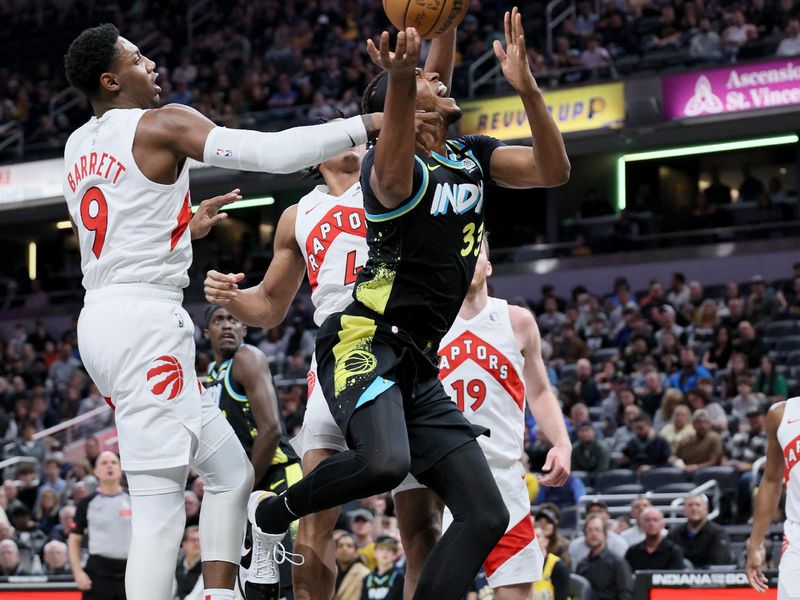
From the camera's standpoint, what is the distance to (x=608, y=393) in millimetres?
16297

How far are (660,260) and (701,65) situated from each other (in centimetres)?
374

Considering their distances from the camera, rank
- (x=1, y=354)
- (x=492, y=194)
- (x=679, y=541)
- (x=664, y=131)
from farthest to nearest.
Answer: (x=492, y=194) < (x=1, y=354) < (x=664, y=131) < (x=679, y=541)

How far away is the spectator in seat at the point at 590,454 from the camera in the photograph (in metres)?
14.1

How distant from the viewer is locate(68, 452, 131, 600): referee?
10.4m

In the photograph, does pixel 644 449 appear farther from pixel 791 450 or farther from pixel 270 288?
pixel 270 288

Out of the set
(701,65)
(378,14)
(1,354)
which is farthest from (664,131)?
(1,354)

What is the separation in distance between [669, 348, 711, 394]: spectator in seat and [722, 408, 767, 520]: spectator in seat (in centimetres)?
133

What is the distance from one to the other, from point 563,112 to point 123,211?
1739cm

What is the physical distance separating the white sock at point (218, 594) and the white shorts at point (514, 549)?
4.97ft

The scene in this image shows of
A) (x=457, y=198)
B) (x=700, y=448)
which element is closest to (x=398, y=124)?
(x=457, y=198)

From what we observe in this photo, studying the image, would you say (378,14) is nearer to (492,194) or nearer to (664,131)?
(492,194)

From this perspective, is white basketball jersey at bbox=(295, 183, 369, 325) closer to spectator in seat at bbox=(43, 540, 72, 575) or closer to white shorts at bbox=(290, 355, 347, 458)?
white shorts at bbox=(290, 355, 347, 458)

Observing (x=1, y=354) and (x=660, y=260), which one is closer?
(x=660, y=260)

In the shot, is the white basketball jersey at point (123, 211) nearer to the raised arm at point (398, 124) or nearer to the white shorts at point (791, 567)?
the raised arm at point (398, 124)
